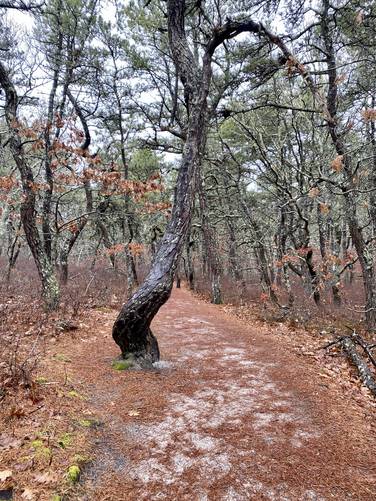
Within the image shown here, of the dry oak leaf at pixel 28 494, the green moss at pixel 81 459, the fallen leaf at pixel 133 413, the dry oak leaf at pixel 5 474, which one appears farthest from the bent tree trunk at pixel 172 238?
the dry oak leaf at pixel 28 494

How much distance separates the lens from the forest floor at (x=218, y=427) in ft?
9.55

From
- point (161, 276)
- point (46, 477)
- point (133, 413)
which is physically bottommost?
point (133, 413)

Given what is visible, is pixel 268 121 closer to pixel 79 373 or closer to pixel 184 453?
pixel 79 373

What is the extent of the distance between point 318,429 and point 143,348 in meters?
2.99

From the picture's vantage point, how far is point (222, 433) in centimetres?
373

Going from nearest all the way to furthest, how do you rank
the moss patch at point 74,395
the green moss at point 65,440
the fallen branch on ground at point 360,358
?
the green moss at point 65,440 < the moss patch at point 74,395 < the fallen branch on ground at point 360,358

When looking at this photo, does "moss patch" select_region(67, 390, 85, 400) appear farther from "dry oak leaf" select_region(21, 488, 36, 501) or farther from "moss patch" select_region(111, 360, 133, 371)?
"dry oak leaf" select_region(21, 488, 36, 501)

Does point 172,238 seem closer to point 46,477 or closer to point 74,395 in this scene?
point 74,395

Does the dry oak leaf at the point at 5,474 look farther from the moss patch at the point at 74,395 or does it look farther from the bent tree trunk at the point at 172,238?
the bent tree trunk at the point at 172,238

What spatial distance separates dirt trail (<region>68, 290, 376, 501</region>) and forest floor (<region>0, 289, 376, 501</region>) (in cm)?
1

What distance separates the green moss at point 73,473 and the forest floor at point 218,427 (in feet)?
0.17

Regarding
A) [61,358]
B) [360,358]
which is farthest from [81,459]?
[360,358]

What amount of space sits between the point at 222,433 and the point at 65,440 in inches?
64.9

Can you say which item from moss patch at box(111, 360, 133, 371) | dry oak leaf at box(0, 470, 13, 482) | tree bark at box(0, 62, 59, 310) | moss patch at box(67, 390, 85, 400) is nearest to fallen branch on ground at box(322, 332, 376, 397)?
moss patch at box(111, 360, 133, 371)
